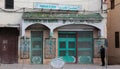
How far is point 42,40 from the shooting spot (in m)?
31.1

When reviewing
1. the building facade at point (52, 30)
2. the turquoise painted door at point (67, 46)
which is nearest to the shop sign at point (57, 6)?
the building facade at point (52, 30)

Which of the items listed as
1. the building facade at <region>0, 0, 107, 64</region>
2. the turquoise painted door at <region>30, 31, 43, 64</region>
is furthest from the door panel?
the turquoise painted door at <region>30, 31, 43, 64</region>

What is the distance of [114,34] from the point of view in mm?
36156

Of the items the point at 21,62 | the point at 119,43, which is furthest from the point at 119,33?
the point at 21,62

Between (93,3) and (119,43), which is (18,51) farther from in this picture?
(119,43)

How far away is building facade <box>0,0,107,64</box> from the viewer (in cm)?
3052

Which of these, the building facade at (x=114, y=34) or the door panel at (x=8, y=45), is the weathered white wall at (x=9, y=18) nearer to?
the door panel at (x=8, y=45)

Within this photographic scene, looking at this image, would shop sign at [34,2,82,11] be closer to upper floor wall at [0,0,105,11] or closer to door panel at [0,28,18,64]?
upper floor wall at [0,0,105,11]

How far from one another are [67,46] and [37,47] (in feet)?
8.55

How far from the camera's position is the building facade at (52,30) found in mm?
30516

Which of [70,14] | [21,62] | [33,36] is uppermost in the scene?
[70,14]

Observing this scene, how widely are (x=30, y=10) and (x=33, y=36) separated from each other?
225 centimetres

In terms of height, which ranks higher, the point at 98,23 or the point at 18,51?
the point at 98,23

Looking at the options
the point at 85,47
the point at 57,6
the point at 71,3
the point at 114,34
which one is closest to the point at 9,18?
the point at 57,6
